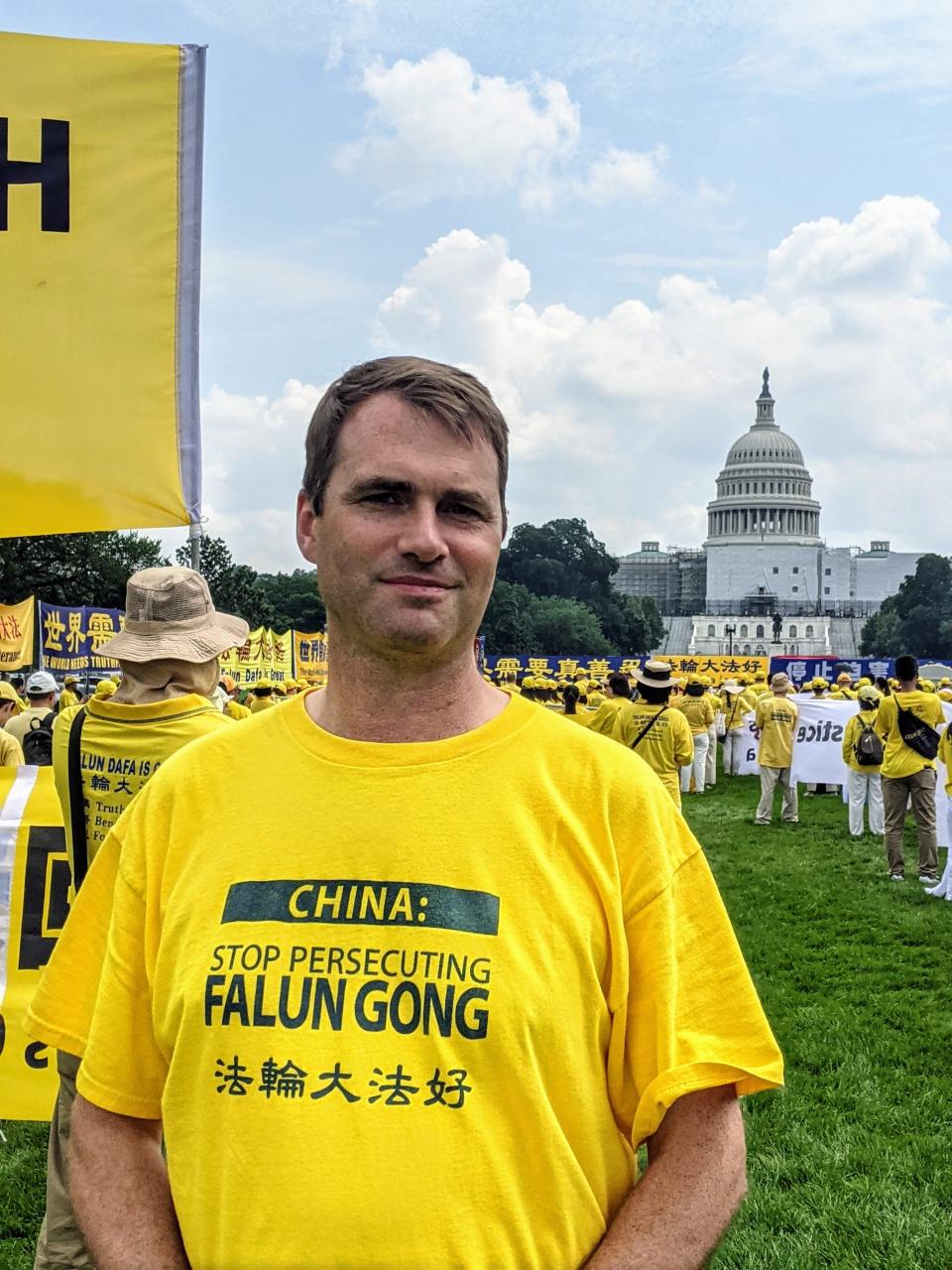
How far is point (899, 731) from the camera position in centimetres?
1110

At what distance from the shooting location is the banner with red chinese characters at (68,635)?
17859 millimetres

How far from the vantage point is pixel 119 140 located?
11.0 feet

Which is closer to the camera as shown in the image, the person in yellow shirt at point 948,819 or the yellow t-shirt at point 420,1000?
the yellow t-shirt at point 420,1000

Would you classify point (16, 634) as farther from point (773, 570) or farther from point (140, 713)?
point (773, 570)

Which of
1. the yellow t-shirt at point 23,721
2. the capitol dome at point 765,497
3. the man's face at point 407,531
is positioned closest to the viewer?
the man's face at point 407,531

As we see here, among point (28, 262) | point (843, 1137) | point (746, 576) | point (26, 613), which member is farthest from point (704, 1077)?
point (746, 576)

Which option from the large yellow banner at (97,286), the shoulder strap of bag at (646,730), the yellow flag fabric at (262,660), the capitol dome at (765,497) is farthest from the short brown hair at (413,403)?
the capitol dome at (765,497)

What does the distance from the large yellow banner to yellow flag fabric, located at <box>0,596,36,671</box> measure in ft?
46.7

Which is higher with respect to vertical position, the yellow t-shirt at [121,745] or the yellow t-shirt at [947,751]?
the yellow t-shirt at [121,745]

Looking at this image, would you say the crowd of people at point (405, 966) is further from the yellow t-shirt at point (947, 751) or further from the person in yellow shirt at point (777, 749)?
the person in yellow shirt at point (777, 749)

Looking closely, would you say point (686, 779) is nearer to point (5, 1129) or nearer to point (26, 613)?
point (26, 613)

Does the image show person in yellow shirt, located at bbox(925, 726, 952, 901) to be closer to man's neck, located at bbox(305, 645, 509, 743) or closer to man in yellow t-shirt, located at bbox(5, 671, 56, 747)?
man in yellow t-shirt, located at bbox(5, 671, 56, 747)

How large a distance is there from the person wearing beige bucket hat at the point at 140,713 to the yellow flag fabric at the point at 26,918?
1.17 m

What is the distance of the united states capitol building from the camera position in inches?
5133
